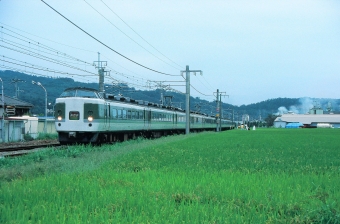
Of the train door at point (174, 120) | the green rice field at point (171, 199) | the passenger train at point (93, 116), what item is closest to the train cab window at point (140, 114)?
the passenger train at point (93, 116)

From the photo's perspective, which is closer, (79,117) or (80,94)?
(79,117)

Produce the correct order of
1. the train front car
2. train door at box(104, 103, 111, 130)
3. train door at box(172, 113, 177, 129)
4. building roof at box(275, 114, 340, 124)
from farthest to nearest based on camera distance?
building roof at box(275, 114, 340, 124)
train door at box(172, 113, 177, 129)
train door at box(104, 103, 111, 130)
the train front car

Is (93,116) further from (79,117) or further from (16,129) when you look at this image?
(16,129)

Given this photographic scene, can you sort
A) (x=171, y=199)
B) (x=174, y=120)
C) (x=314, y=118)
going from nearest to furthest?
(x=171, y=199)
(x=174, y=120)
(x=314, y=118)

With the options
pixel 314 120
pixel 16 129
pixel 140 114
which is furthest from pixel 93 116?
pixel 314 120

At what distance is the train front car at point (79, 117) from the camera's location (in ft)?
80.4

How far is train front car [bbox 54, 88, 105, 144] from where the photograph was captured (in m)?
24.5

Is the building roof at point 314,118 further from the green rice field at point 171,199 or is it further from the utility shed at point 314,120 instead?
the green rice field at point 171,199

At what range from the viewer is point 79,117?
24.5 metres

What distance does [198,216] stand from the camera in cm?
580

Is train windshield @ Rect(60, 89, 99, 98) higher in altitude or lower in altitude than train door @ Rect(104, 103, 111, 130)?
higher

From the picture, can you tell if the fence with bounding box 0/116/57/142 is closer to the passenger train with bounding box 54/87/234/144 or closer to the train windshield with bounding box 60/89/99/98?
the passenger train with bounding box 54/87/234/144

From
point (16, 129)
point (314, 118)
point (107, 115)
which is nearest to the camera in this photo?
point (107, 115)

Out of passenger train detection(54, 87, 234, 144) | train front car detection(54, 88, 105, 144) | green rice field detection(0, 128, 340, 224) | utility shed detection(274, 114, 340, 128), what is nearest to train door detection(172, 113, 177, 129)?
passenger train detection(54, 87, 234, 144)
